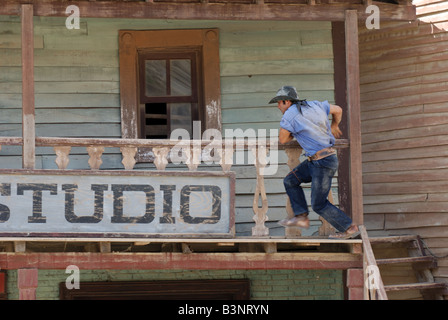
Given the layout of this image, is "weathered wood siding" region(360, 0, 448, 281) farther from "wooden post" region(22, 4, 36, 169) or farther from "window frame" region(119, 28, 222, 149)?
"wooden post" region(22, 4, 36, 169)

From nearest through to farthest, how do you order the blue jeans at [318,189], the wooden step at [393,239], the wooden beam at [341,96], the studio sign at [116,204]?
the studio sign at [116,204] < the blue jeans at [318,189] < the wooden step at [393,239] < the wooden beam at [341,96]

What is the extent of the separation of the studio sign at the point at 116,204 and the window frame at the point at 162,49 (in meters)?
2.29

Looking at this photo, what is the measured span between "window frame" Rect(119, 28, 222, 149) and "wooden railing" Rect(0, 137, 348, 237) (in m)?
2.04

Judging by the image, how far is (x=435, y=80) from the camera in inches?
457

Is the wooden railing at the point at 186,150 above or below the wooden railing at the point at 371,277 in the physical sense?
above

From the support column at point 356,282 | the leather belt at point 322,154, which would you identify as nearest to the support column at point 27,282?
the leather belt at point 322,154

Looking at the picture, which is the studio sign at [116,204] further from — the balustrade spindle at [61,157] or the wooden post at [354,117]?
the wooden post at [354,117]

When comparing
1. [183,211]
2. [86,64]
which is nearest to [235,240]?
[183,211]

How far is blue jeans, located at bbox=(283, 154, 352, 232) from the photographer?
9492mm

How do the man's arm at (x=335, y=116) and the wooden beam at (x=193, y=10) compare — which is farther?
the wooden beam at (x=193, y=10)

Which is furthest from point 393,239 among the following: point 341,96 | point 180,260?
point 180,260

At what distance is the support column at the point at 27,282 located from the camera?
31.5 ft

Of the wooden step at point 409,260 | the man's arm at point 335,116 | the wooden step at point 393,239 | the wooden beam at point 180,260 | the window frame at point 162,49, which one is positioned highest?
the window frame at point 162,49

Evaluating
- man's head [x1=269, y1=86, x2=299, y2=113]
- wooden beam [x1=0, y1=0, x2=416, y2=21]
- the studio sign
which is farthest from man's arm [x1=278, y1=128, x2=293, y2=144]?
wooden beam [x1=0, y1=0, x2=416, y2=21]
